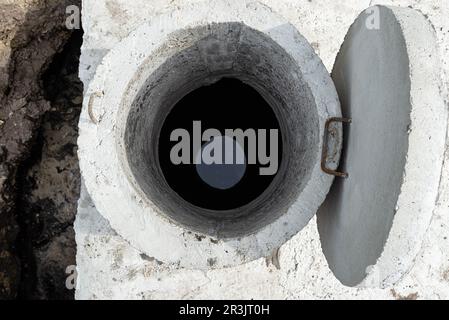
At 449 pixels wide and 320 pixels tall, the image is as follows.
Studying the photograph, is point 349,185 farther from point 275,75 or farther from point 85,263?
point 85,263

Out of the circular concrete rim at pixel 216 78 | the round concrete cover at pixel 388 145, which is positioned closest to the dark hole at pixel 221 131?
the circular concrete rim at pixel 216 78

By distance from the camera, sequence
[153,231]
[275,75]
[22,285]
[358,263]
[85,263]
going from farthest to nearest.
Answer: [22,285], [85,263], [275,75], [153,231], [358,263]

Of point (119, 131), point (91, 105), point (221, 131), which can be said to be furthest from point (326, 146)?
point (221, 131)

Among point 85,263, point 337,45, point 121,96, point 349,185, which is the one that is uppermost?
point 337,45

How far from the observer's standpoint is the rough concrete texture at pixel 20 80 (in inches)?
120

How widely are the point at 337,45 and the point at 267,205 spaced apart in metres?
1.09

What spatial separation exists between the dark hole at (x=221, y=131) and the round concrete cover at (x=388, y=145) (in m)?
0.84

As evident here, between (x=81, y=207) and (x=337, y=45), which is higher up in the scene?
(x=337, y=45)

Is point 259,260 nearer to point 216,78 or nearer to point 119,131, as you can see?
point 216,78

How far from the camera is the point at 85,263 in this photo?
2871mm

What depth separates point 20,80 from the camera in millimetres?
3129

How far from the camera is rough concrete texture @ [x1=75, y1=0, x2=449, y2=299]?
2.83m

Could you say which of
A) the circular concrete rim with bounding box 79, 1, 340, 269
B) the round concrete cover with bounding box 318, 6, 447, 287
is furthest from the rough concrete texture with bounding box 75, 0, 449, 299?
the circular concrete rim with bounding box 79, 1, 340, 269
